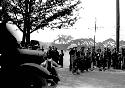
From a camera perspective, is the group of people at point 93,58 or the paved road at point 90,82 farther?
the group of people at point 93,58

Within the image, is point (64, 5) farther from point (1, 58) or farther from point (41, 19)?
point (1, 58)

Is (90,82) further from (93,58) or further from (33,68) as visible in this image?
(93,58)

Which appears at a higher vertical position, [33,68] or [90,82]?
[33,68]

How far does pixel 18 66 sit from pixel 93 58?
45.0 ft

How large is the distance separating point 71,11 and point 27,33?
358cm

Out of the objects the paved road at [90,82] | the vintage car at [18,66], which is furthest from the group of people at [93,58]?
the vintage car at [18,66]

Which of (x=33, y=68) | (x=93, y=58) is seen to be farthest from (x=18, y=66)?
(x=93, y=58)

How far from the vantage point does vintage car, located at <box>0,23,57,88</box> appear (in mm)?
7113

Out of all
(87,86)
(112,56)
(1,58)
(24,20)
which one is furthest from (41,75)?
(112,56)

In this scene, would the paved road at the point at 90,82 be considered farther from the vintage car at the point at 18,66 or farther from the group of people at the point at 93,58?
the vintage car at the point at 18,66

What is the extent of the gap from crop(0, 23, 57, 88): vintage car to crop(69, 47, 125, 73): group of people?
899 centimetres

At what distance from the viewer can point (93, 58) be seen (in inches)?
803

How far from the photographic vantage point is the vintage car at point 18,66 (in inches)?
280

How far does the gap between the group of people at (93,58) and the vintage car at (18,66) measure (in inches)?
354
